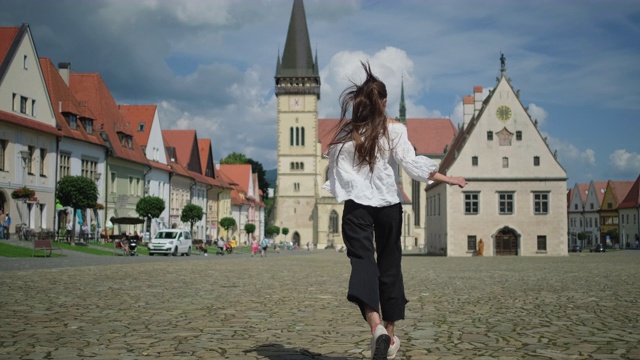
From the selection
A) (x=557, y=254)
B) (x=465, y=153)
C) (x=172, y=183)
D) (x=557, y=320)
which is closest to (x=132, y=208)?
(x=172, y=183)

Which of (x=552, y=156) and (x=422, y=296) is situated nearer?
(x=422, y=296)

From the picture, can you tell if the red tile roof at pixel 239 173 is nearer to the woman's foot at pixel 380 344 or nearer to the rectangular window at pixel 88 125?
the rectangular window at pixel 88 125

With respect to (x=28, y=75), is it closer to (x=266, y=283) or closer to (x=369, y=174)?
(x=266, y=283)

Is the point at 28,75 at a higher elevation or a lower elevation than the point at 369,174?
higher

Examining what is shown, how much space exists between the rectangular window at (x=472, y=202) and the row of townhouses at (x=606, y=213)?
5081 centimetres

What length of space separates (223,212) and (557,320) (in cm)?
7370

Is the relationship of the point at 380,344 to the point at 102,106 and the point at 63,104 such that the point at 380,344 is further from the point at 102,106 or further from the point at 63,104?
the point at 102,106

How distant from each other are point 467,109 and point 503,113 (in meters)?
15.2

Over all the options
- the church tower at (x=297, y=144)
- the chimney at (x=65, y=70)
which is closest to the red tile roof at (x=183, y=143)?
the chimney at (x=65, y=70)

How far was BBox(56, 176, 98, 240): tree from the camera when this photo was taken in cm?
3597

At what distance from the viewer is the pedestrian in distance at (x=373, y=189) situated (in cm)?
565

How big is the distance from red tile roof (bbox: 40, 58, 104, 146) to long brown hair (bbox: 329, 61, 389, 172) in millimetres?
37945

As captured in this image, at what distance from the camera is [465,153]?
5516cm

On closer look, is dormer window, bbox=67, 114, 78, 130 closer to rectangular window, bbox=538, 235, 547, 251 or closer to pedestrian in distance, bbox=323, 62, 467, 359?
rectangular window, bbox=538, 235, 547, 251
